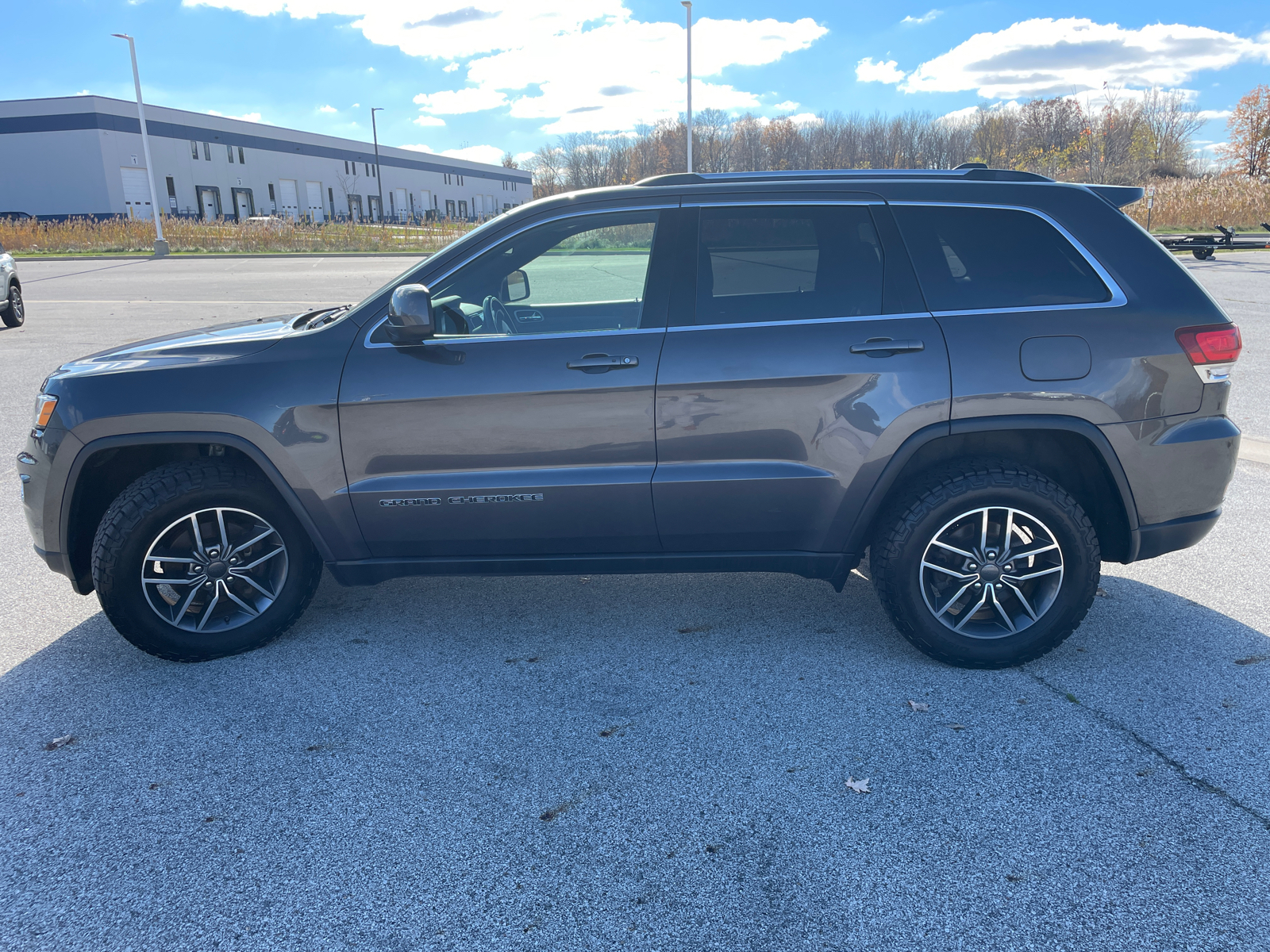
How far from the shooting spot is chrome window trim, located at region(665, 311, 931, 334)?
3.47 meters

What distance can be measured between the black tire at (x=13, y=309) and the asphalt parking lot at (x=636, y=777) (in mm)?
11546

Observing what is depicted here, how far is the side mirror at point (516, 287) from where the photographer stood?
3.77 meters

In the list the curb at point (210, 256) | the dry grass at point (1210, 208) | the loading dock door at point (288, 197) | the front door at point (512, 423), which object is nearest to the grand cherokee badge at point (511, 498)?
the front door at point (512, 423)

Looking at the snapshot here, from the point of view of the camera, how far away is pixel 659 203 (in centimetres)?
361

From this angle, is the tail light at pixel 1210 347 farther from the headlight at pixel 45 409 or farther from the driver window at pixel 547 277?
the headlight at pixel 45 409

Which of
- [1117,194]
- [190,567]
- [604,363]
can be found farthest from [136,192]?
[1117,194]

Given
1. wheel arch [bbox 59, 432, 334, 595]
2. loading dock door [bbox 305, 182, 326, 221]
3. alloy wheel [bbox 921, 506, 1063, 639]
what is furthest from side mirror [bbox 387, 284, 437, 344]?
loading dock door [bbox 305, 182, 326, 221]

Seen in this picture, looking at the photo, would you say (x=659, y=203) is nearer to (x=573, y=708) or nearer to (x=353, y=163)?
(x=573, y=708)

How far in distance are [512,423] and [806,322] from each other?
4.09 feet

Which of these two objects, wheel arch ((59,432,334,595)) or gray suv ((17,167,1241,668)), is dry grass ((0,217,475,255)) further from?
gray suv ((17,167,1241,668))

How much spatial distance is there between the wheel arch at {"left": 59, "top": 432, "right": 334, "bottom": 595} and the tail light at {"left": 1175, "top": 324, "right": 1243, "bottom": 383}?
3.59 metres

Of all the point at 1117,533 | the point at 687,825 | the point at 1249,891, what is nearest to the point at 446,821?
the point at 687,825

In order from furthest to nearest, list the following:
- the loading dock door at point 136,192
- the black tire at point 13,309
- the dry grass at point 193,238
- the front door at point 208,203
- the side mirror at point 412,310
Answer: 1. the front door at point 208,203
2. the loading dock door at point 136,192
3. the dry grass at point 193,238
4. the black tire at point 13,309
5. the side mirror at point 412,310

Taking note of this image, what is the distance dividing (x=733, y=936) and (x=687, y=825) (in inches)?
17.6
